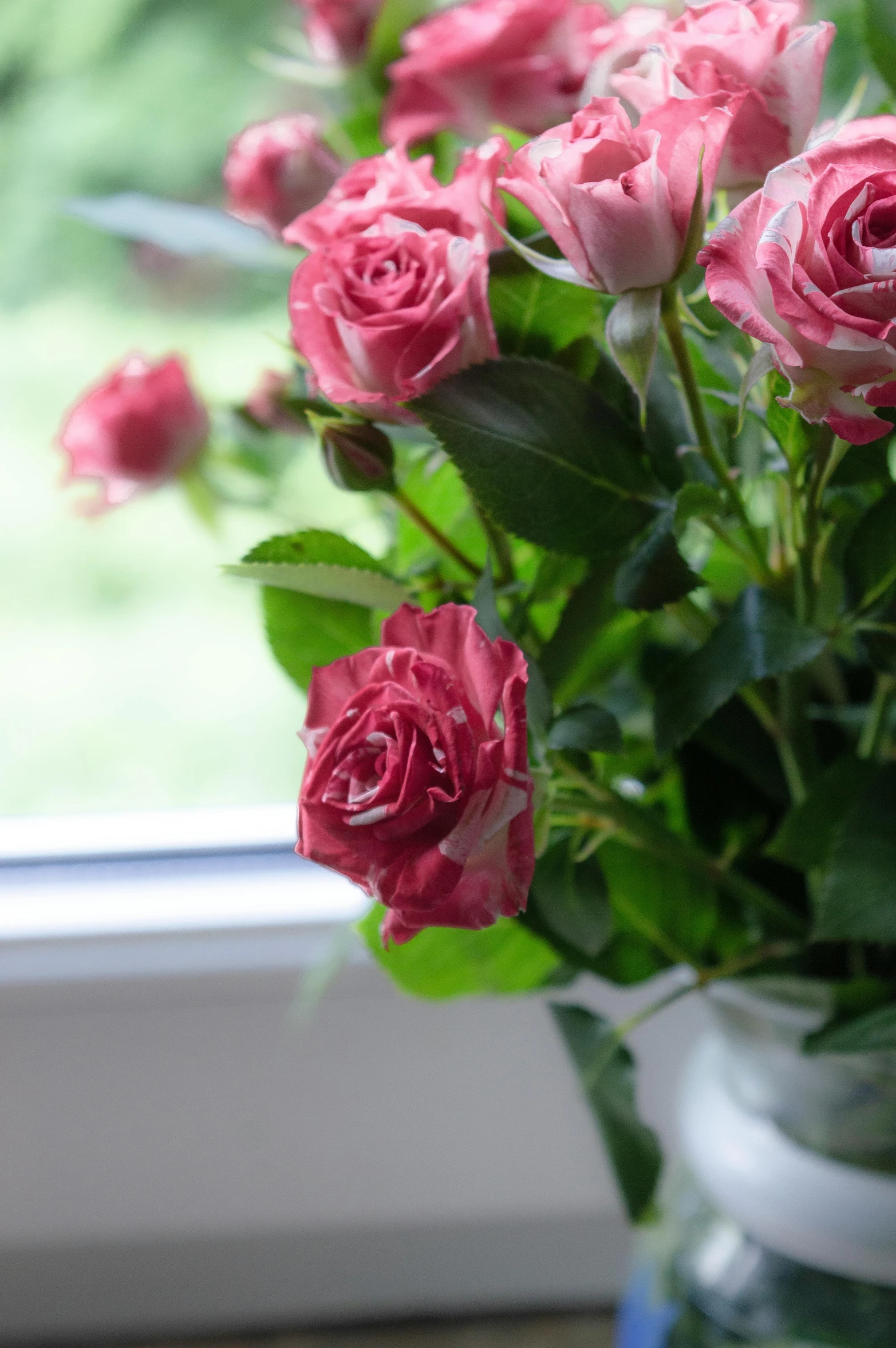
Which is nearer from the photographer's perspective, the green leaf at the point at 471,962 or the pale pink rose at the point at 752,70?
the pale pink rose at the point at 752,70

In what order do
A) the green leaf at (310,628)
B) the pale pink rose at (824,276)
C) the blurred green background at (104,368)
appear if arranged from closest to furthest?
the pale pink rose at (824,276) < the green leaf at (310,628) < the blurred green background at (104,368)

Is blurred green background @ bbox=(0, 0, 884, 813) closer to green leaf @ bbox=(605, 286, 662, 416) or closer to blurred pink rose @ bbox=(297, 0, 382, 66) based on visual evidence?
blurred pink rose @ bbox=(297, 0, 382, 66)

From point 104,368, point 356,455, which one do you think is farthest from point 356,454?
point 104,368

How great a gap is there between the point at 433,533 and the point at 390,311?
0.06m

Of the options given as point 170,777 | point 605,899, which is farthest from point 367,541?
point 605,899

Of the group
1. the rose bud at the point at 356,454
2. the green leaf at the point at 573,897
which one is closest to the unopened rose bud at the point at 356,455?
the rose bud at the point at 356,454

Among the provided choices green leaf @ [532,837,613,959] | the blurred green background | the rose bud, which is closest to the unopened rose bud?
the rose bud

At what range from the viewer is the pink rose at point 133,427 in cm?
37

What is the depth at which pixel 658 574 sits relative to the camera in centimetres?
26

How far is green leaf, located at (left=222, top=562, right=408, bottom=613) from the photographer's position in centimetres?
25

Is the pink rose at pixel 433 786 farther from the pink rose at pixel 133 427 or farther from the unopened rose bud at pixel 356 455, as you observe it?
the pink rose at pixel 133 427

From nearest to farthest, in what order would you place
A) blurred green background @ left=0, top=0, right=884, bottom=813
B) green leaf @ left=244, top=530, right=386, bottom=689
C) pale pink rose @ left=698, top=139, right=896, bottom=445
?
pale pink rose @ left=698, top=139, right=896, bottom=445 → green leaf @ left=244, top=530, right=386, bottom=689 → blurred green background @ left=0, top=0, right=884, bottom=813

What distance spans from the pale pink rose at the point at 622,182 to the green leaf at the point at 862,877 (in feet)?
0.48

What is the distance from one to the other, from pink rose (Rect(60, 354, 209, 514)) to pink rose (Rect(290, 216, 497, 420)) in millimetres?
128
